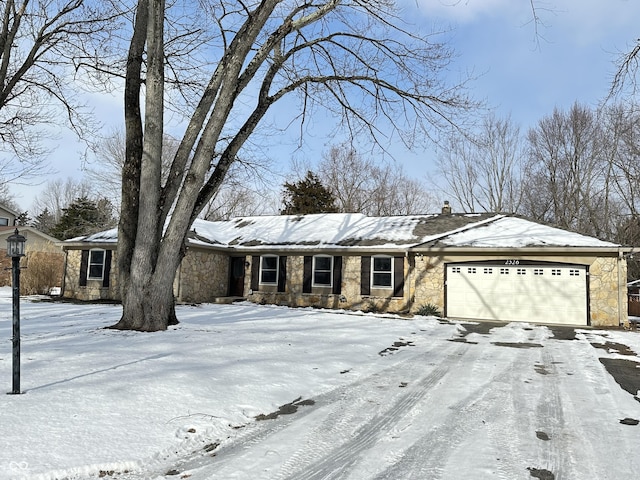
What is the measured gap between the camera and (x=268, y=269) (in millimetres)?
18719

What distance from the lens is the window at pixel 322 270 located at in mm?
17609

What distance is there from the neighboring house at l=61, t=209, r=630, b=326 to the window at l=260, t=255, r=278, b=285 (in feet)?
0.14

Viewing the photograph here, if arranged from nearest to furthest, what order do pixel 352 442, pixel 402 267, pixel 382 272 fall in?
1. pixel 352 442
2. pixel 402 267
3. pixel 382 272

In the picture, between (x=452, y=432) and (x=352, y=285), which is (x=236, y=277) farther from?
(x=452, y=432)

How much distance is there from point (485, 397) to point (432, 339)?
4934mm

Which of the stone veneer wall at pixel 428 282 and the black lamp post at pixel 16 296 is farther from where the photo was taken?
the stone veneer wall at pixel 428 282

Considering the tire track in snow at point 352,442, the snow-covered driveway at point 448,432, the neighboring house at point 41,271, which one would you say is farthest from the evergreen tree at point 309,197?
the tire track in snow at point 352,442

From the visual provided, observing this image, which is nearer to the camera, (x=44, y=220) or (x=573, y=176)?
(x=573, y=176)

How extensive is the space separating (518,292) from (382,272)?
4.67 meters

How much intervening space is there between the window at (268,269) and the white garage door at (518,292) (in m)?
6.97

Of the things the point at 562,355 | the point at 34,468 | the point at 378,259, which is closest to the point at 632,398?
the point at 562,355

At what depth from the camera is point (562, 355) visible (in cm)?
816

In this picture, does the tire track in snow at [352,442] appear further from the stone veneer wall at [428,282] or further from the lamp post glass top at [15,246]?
the stone veneer wall at [428,282]

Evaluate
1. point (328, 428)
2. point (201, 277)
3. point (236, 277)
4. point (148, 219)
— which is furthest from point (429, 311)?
point (328, 428)
